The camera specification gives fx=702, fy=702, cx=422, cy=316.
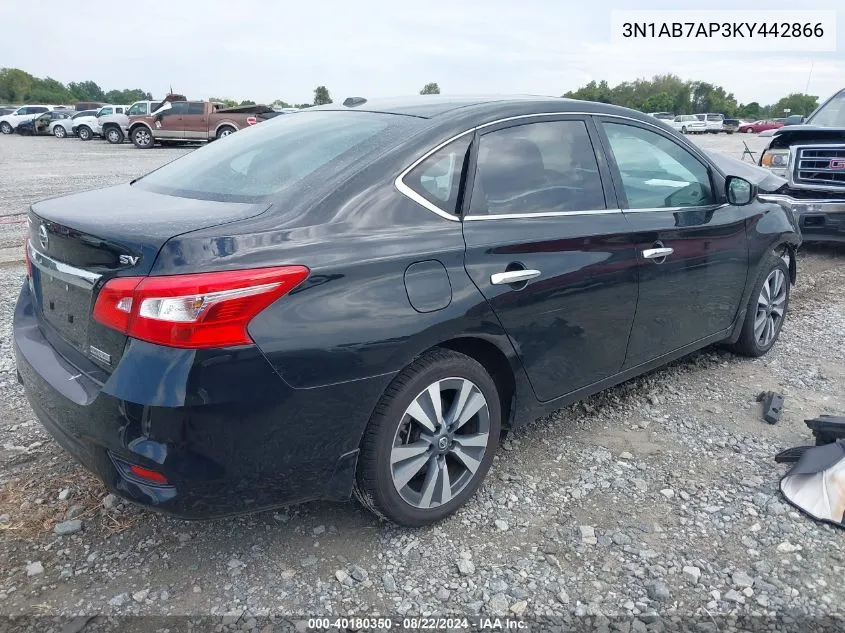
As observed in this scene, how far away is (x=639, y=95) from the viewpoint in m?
96.4

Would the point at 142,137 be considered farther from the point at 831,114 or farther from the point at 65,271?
the point at 65,271

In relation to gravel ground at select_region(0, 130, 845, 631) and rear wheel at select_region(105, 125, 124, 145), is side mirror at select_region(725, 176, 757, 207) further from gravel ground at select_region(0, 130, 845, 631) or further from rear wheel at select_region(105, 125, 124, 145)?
rear wheel at select_region(105, 125, 124, 145)

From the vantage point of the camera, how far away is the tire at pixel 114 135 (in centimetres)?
3062

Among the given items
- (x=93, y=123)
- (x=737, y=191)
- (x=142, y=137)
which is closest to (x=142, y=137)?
(x=142, y=137)

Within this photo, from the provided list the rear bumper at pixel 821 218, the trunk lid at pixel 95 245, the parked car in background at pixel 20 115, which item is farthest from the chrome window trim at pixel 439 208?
the parked car in background at pixel 20 115

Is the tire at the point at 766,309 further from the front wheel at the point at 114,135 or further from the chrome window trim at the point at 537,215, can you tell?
the front wheel at the point at 114,135

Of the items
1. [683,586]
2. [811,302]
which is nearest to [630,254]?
[683,586]

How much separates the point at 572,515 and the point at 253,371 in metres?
1.55

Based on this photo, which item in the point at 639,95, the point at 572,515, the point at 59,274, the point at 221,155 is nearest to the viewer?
the point at 59,274

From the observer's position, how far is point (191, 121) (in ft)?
85.5

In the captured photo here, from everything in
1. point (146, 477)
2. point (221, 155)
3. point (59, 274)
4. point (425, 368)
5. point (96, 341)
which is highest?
point (221, 155)

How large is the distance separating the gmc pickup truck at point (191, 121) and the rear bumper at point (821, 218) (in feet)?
68.3

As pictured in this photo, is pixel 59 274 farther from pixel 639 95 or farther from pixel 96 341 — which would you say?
pixel 639 95

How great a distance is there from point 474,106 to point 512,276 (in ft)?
2.65
